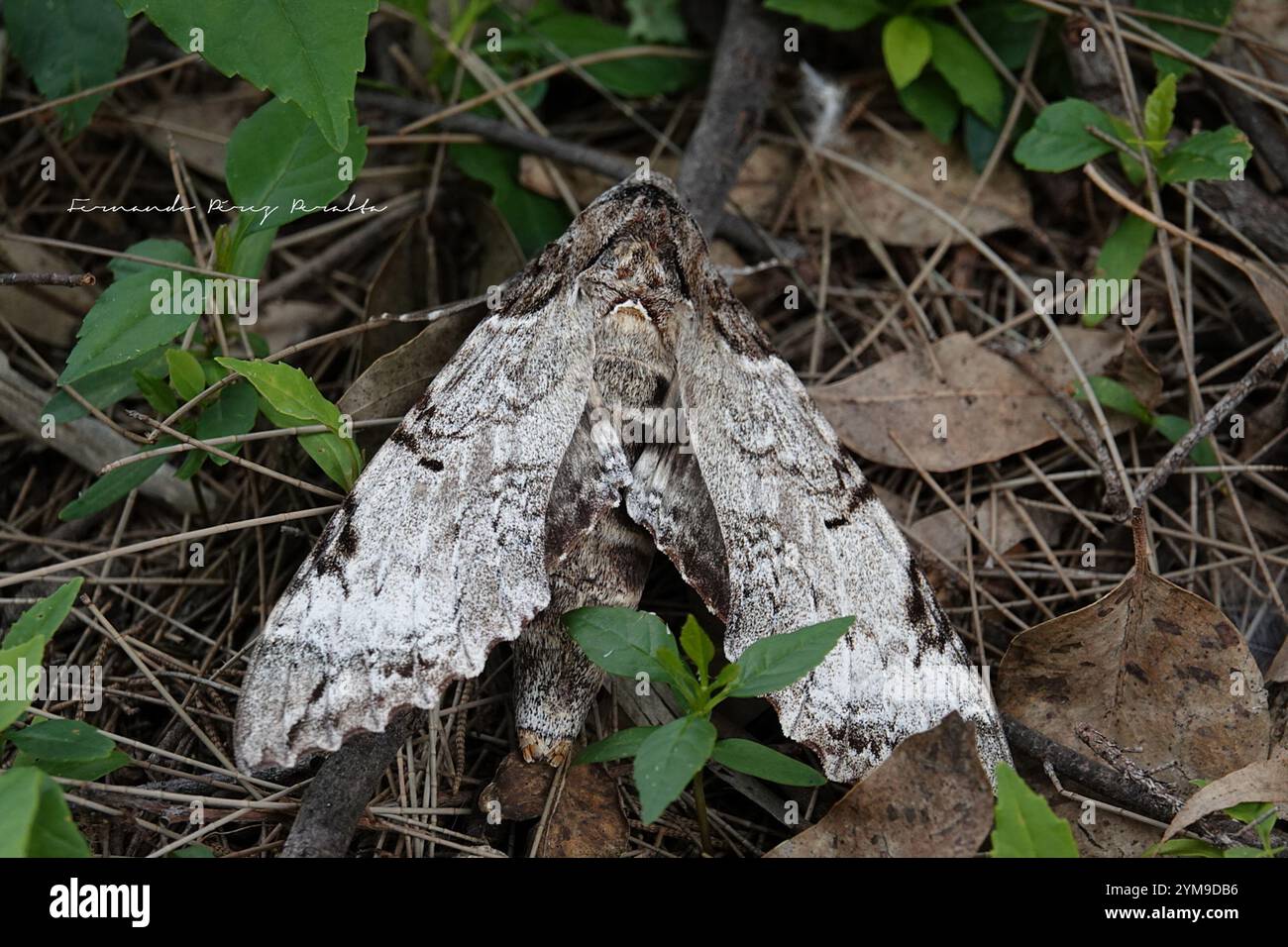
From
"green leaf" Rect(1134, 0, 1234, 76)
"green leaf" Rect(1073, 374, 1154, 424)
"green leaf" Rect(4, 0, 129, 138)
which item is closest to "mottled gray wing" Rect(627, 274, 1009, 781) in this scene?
"green leaf" Rect(1073, 374, 1154, 424)

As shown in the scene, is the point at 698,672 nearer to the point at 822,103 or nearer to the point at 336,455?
the point at 336,455

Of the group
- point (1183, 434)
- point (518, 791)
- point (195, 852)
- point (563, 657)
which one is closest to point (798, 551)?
point (563, 657)

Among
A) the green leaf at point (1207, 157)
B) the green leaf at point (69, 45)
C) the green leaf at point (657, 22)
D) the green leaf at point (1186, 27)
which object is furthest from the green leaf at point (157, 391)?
the green leaf at point (1186, 27)

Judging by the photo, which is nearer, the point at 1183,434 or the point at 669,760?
the point at 669,760

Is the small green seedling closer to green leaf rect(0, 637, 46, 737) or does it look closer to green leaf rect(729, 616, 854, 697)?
green leaf rect(729, 616, 854, 697)
